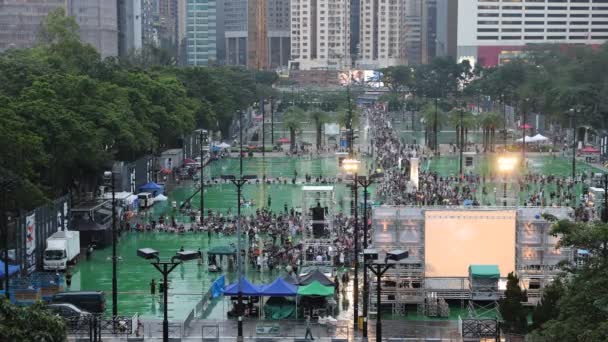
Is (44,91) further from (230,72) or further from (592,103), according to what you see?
(230,72)

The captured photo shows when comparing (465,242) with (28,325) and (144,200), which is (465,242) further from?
(144,200)

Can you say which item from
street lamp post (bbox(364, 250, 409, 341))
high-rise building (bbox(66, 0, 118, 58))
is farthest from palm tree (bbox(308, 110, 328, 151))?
street lamp post (bbox(364, 250, 409, 341))

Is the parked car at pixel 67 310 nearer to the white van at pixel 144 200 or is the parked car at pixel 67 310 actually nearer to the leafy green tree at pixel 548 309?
the leafy green tree at pixel 548 309

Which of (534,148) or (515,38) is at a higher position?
(515,38)

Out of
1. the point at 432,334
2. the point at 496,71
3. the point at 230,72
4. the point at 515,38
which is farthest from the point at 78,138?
the point at 515,38

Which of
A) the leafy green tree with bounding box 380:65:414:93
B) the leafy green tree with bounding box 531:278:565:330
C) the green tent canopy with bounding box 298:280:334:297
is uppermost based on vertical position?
the leafy green tree with bounding box 380:65:414:93

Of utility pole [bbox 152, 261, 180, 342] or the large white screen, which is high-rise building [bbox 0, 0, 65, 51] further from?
utility pole [bbox 152, 261, 180, 342]
